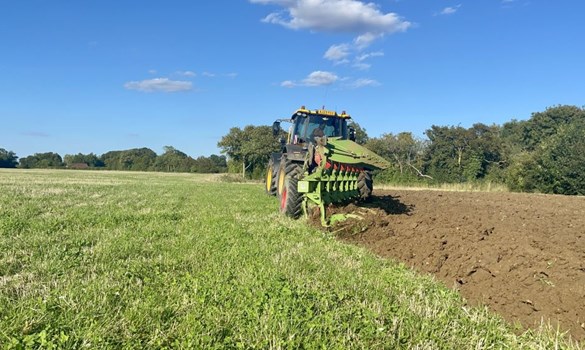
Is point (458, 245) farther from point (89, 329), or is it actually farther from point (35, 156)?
point (35, 156)

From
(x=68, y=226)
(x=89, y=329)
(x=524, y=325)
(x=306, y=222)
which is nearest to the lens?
(x=89, y=329)

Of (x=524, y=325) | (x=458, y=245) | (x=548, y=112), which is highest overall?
(x=548, y=112)

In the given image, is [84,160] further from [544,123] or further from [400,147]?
[544,123]

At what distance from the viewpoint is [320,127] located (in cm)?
1239

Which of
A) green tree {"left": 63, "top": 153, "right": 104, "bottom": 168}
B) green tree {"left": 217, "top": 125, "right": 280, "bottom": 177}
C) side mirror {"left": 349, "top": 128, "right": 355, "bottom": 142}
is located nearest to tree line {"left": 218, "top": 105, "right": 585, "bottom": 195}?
green tree {"left": 217, "top": 125, "right": 280, "bottom": 177}

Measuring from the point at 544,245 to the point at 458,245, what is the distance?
1.01m

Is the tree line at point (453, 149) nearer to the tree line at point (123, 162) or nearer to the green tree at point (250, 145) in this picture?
the green tree at point (250, 145)

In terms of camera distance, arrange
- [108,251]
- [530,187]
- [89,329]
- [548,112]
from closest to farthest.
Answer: [89,329]
[108,251]
[530,187]
[548,112]

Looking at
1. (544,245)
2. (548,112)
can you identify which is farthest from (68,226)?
(548,112)

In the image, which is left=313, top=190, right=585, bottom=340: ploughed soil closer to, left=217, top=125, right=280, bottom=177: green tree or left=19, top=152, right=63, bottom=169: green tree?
left=217, top=125, right=280, bottom=177: green tree

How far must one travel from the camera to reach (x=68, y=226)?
6.79 meters

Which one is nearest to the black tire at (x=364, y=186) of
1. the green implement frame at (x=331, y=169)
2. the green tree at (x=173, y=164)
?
the green implement frame at (x=331, y=169)

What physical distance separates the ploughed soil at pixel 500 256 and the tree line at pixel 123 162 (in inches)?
2779

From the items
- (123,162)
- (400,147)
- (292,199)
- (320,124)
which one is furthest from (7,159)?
(292,199)
